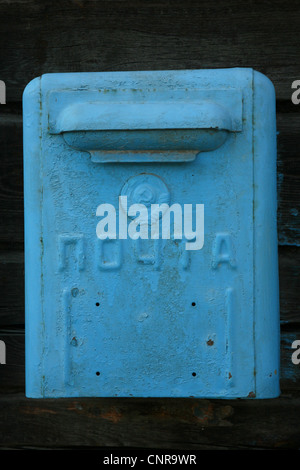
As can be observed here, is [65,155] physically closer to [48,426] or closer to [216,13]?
[216,13]

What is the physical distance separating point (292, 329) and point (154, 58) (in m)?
0.73

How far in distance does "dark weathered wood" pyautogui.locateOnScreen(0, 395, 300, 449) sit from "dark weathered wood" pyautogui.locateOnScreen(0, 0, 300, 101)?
2.50ft

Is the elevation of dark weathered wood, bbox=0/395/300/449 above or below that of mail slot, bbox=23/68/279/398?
below

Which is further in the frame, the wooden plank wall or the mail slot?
the wooden plank wall

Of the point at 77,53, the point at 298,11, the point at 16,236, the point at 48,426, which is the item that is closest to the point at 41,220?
the point at 16,236

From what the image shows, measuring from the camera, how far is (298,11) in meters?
1.36

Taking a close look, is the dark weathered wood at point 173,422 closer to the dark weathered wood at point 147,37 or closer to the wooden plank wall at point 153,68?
the wooden plank wall at point 153,68

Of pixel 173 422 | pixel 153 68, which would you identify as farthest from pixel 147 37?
pixel 173 422

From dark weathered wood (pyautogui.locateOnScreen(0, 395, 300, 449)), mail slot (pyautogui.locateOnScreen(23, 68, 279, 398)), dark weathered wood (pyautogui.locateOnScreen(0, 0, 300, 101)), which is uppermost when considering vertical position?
dark weathered wood (pyautogui.locateOnScreen(0, 0, 300, 101))

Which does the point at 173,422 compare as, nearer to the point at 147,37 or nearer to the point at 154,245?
the point at 154,245

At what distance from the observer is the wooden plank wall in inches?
53.8

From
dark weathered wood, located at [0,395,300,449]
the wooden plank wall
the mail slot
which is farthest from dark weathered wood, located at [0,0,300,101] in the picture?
dark weathered wood, located at [0,395,300,449]

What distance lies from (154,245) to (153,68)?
49cm

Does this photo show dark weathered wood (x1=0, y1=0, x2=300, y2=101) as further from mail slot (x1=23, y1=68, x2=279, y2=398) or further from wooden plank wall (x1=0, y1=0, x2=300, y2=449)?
mail slot (x1=23, y1=68, x2=279, y2=398)
